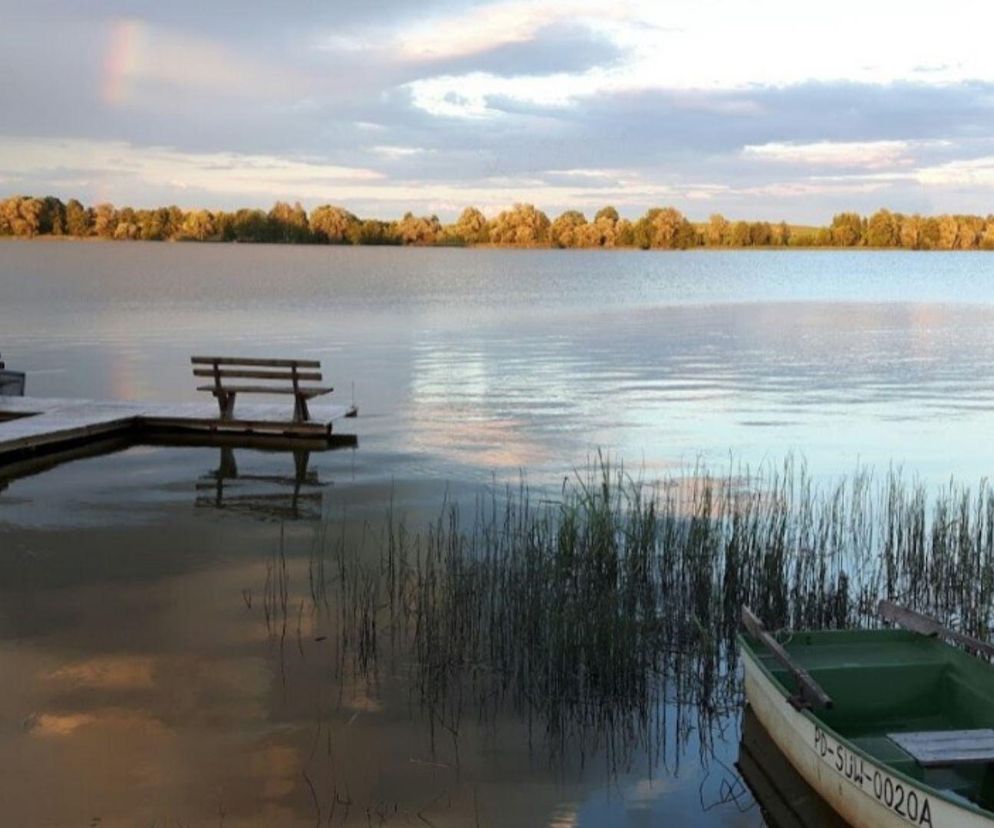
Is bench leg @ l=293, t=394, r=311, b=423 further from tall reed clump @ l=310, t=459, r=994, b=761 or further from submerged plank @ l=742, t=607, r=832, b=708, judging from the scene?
submerged plank @ l=742, t=607, r=832, b=708

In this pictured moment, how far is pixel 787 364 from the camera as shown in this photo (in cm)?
3128

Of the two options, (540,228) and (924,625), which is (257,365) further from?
(540,228)

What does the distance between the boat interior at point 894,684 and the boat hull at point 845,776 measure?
19 cm

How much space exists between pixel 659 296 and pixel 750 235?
124487mm

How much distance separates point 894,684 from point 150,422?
548 inches

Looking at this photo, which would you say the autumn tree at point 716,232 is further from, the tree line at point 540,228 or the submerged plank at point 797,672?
the submerged plank at point 797,672

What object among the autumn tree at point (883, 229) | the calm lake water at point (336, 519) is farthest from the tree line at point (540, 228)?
the calm lake water at point (336, 519)

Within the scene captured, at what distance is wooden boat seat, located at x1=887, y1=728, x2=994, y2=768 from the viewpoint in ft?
18.8

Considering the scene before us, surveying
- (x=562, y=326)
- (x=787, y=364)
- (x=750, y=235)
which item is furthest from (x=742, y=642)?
(x=750, y=235)

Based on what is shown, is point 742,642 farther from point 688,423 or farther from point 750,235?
point 750,235

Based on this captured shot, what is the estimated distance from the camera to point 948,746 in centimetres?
589

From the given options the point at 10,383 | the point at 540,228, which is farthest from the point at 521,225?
the point at 10,383

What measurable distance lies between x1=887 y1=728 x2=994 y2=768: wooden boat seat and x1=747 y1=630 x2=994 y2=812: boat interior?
393 millimetres

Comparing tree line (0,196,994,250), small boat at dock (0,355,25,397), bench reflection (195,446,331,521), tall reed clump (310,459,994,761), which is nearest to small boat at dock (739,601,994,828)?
tall reed clump (310,459,994,761)
